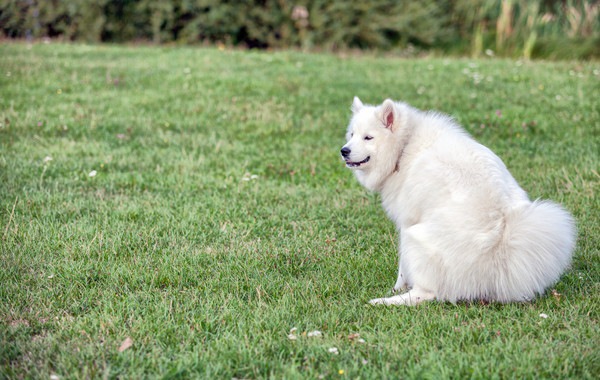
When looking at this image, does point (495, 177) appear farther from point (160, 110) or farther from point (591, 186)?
point (160, 110)

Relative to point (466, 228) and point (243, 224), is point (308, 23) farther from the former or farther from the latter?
point (466, 228)

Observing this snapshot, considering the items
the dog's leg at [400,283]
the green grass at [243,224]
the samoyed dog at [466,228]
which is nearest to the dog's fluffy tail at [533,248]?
the samoyed dog at [466,228]

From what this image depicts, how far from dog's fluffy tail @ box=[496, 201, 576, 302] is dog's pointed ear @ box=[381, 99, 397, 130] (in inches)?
42.2

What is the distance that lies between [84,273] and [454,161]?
2507mm

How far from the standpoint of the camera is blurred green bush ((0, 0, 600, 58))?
1303cm

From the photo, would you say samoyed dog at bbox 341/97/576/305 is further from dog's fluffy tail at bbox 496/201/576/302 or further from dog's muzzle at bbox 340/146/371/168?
dog's muzzle at bbox 340/146/371/168

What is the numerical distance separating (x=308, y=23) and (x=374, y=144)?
32.8 feet

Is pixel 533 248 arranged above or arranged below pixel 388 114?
below

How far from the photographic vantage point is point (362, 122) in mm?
4262

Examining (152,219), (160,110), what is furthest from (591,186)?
(160,110)

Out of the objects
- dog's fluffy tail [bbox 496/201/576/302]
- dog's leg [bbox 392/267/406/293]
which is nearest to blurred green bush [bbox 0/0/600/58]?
dog's leg [bbox 392/267/406/293]

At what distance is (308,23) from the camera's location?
13562mm

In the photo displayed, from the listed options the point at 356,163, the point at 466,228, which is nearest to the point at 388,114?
the point at 356,163

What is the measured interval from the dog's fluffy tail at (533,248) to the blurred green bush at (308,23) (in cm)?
1024
